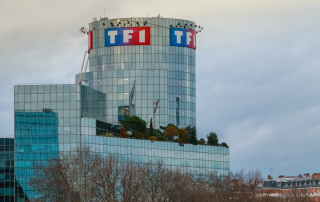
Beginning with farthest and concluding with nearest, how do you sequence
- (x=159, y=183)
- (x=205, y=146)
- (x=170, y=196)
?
(x=205, y=146)
(x=159, y=183)
(x=170, y=196)

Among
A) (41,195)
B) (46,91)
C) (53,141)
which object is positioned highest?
(46,91)

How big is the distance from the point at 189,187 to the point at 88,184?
74.6ft

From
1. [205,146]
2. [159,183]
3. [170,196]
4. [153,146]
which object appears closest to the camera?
[170,196]

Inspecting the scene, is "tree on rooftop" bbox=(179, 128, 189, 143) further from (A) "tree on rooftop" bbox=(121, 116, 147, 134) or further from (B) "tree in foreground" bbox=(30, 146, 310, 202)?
(B) "tree in foreground" bbox=(30, 146, 310, 202)

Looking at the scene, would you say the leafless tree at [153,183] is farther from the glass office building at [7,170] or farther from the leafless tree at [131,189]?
the glass office building at [7,170]

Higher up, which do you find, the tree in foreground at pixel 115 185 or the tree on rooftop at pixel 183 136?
the tree on rooftop at pixel 183 136

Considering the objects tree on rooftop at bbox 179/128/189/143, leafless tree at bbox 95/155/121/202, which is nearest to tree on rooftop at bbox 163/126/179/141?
tree on rooftop at bbox 179/128/189/143

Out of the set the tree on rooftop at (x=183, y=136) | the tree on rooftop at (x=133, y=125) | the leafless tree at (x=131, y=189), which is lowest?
the leafless tree at (x=131, y=189)

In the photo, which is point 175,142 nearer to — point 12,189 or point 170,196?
point 12,189

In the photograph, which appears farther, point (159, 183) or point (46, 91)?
point (46, 91)

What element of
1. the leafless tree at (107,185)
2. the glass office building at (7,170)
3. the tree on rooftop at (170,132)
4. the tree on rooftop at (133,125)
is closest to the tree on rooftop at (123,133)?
the tree on rooftop at (133,125)

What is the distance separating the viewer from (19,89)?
6791 inches

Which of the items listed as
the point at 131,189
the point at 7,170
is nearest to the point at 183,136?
the point at 7,170

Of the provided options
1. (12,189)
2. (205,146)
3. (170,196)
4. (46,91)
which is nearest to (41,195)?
(12,189)
